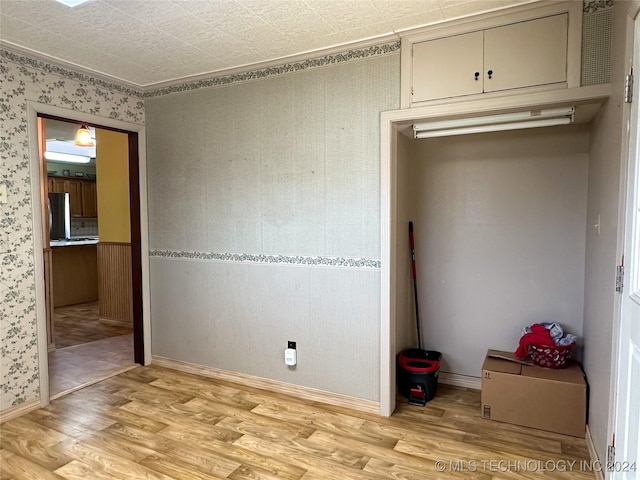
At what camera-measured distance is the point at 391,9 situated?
2.20m

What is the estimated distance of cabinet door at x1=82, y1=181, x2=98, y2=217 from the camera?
820 cm

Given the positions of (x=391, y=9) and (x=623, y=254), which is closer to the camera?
(x=623, y=254)

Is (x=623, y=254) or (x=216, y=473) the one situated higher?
(x=623, y=254)

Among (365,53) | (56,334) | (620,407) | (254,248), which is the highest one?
(365,53)

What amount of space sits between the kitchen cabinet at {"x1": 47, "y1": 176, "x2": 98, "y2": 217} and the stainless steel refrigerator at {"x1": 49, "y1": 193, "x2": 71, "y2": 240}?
13 centimetres

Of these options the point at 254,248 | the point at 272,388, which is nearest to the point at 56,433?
A: the point at 272,388

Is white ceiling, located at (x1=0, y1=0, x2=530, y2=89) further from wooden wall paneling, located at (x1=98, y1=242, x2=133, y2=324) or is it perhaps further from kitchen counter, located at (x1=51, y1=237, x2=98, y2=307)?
kitchen counter, located at (x1=51, y1=237, x2=98, y2=307)

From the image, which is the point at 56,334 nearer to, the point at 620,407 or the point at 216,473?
the point at 216,473

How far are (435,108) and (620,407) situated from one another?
1780 mm

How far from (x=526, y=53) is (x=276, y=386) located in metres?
2.79

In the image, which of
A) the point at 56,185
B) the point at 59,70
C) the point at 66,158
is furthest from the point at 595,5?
the point at 56,185

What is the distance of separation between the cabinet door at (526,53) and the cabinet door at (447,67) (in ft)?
0.21

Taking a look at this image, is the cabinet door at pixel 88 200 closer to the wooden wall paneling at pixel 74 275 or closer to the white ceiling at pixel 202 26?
the wooden wall paneling at pixel 74 275

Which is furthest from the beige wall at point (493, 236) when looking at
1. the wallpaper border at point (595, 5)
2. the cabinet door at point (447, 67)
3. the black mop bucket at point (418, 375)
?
the wallpaper border at point (595, 5)
